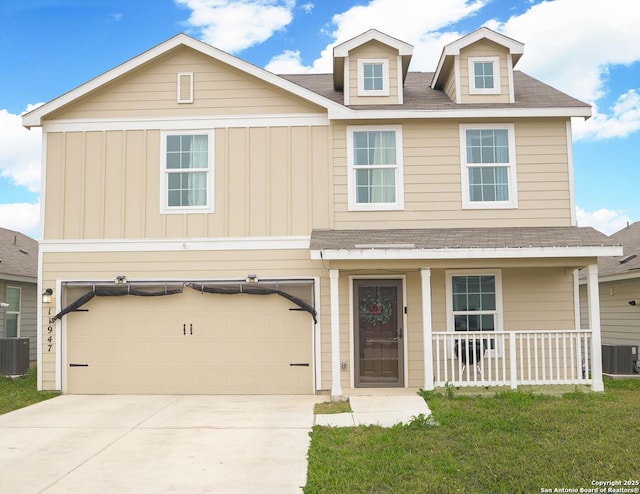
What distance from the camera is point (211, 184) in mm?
10734

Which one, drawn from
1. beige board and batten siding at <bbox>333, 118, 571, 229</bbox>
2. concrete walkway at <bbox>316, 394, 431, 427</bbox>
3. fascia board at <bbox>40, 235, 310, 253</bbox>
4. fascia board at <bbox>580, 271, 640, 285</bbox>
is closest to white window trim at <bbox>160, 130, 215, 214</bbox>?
fascia board at <bbox>40, 235, 310, 253</bbox>

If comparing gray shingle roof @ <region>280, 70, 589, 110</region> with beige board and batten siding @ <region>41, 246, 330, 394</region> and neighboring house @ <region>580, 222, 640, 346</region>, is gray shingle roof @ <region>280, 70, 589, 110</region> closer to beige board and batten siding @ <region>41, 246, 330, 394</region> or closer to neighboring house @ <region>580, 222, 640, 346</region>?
beige board and batten siding @ <region>41, 246, 330, 394</region>

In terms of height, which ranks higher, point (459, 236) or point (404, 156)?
point (404, 156)

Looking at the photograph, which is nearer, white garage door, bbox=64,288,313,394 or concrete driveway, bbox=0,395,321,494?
concrete driveway, bbox=0,395,321,494

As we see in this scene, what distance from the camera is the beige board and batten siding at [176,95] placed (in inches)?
427

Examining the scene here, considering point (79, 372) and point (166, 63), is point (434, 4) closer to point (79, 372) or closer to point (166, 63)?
point (166, 63)

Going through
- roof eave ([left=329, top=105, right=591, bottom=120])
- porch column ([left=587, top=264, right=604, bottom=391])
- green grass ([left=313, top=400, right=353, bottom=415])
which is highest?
roof eave ([left=329, top=105, right=591, bottom=120])

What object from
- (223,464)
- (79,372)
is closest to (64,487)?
(223,464)

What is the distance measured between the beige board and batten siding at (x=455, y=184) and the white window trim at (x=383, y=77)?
0.82m

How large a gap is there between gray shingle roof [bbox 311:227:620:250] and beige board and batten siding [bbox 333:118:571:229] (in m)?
0.23

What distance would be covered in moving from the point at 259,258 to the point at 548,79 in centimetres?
730

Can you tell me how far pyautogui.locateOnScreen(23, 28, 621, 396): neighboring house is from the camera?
1050 cm

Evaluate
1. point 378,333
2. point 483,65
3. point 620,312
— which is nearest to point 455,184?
point 483,65

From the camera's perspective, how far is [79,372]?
35.1ft
